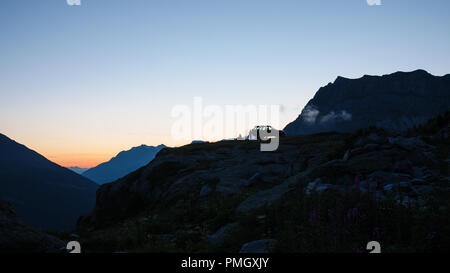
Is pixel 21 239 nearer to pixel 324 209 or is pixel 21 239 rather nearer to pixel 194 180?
pixel 324 209

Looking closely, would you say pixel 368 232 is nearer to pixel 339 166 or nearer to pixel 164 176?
pixel 339 166

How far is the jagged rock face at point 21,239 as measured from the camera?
8242 millimetres

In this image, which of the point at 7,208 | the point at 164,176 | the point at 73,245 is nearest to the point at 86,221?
the point at 164,176

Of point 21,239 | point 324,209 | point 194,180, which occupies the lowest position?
point 21,239

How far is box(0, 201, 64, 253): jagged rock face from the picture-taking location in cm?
824

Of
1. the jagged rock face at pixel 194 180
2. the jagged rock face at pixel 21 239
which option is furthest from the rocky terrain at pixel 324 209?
the jagged rock face at pixel 21 239

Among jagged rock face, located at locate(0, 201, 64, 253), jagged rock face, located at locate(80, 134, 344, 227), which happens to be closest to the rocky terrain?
jagged rock face, located at locate(80, 134, 344, 227)

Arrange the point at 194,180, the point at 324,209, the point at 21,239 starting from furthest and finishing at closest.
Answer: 1. the point at 194,180
2. the point at 21,239
3. the point at 324,209

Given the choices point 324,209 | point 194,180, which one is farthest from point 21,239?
point 194,180

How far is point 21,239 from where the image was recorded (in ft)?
27.9

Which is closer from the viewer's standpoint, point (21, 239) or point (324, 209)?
point (324, 209)

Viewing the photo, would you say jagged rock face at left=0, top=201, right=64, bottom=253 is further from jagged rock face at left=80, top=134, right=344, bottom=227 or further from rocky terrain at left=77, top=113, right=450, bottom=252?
jagged rock face at left=80, top=134, right=344, bottom=227

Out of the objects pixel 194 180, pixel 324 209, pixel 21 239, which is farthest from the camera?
pixel 194 180
